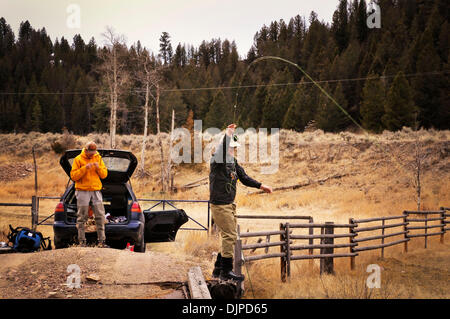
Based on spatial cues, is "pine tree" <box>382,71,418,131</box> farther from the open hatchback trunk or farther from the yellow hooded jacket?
the yellow hooded jacket

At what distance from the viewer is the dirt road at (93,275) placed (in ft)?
15.6

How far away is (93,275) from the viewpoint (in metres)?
5.16

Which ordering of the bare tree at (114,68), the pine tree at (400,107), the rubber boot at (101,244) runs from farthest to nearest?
the pine tree at (400,107) < the bare tree at (114,68) < the rubber boot at (101,244)

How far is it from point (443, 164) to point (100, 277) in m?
27.7

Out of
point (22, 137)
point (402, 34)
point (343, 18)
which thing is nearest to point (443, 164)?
point (402, 34)

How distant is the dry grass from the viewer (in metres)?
8.07

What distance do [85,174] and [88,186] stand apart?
22cm

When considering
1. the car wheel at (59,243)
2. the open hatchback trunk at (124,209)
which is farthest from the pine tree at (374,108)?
the car wheel at (59,243)

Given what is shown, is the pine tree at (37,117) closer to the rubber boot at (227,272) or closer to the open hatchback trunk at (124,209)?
the open hatchback trunk at (124,209)

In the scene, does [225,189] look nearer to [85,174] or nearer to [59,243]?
[85,174]

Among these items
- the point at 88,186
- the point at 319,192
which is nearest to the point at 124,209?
the point at 88,186

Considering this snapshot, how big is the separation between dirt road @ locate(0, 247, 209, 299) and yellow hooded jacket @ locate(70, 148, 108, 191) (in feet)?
4.03

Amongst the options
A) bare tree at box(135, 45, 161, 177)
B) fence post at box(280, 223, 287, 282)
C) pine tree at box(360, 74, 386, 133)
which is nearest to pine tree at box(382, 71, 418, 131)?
pine tree at box(360, 74, 386, 133)

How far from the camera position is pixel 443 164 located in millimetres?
27344
